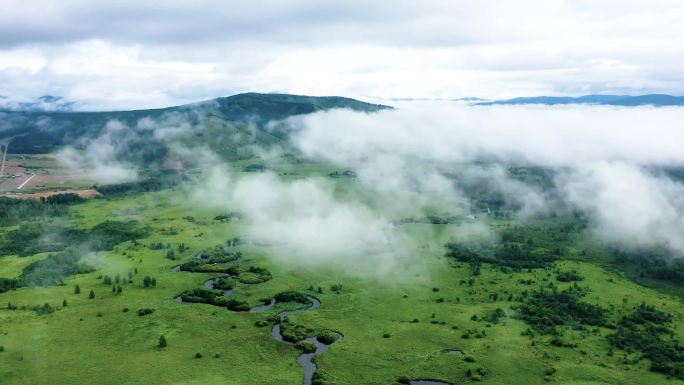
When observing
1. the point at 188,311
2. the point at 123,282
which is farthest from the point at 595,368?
the point at 123,282

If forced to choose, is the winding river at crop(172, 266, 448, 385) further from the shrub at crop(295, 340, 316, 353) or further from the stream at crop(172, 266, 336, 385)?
the shrub at crop(295, 340, 316, 353)

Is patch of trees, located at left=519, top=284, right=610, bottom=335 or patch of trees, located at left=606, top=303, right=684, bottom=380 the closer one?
patch of trees, located at left=606, top=303, right=684, bottom=380

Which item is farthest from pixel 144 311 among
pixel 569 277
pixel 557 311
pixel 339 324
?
pixel 569 277

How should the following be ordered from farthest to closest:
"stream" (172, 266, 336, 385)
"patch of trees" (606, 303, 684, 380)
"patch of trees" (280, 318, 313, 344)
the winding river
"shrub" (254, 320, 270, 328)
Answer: "shrub" (254, 320, 270, 328) → "patch of trees" (280, 318, 313, 344) → "patch of trees" (606, 303, 684, 380) → "stream" (172, 266, 336, 385) → the winding river

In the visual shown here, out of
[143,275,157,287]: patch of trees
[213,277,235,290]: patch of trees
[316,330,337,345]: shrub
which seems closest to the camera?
[316,330,337,345]: shrub

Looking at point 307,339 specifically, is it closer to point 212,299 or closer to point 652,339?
point 212,299

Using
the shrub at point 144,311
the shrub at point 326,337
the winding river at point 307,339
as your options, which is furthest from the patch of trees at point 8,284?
the shrub at point 326,337

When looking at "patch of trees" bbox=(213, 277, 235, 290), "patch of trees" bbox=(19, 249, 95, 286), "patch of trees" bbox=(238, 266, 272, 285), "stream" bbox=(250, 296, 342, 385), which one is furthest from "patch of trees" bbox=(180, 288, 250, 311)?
"patch of trees" bbox=(19, 249, 95, 286)

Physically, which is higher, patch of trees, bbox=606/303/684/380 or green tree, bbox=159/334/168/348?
green tree, bbox=159/334/168/348

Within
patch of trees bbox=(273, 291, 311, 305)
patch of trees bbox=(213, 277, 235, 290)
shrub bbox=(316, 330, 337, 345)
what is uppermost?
patch of trees bbox=(213, 277, 235, 290)
